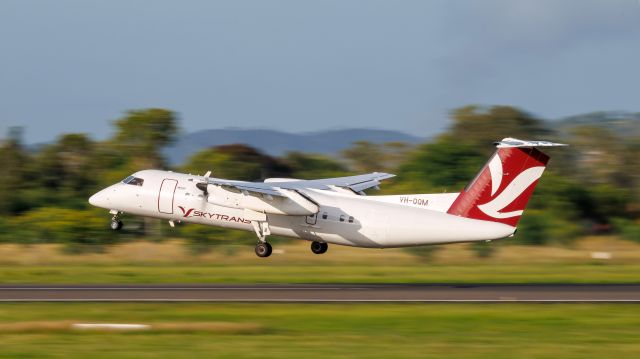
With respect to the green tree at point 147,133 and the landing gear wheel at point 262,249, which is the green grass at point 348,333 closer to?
the landing gear wheel at point 262,249

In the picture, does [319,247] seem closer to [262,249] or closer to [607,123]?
[262,249]

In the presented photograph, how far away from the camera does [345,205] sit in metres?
34.5

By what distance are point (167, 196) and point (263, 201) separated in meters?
4.02

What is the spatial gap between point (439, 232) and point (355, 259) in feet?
49.9

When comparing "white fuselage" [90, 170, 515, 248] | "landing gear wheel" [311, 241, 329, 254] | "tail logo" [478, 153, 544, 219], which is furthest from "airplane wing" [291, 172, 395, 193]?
"tail logo" [478, 153, 544, 219]

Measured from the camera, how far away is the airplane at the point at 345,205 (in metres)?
31.2

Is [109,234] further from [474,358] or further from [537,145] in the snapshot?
[474,358]

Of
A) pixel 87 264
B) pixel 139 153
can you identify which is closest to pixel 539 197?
pixel 87 264

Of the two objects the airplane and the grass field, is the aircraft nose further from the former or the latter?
the grass field

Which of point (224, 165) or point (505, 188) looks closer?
point (505, 188)

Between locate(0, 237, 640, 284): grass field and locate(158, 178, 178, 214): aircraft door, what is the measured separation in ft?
9.13

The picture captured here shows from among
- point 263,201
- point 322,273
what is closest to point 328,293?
point 263,201

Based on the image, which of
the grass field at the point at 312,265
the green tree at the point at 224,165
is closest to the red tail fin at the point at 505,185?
the grass field at the point at 312,265

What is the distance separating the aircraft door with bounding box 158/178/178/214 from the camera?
1412 inches
